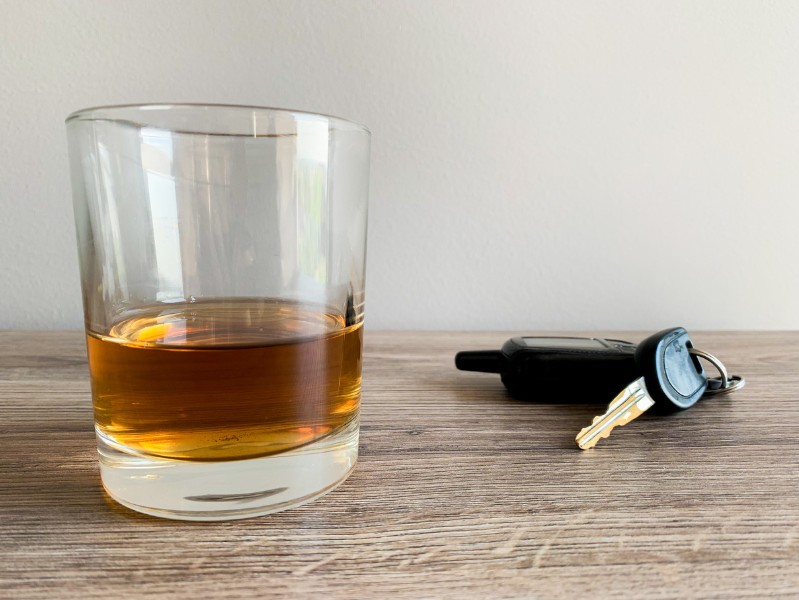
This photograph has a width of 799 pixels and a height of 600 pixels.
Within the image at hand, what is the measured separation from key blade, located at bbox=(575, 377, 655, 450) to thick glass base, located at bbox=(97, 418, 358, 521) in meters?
0.22

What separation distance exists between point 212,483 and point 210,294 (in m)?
0.10

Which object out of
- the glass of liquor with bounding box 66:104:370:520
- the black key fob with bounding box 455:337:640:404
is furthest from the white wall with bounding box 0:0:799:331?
the glass of liquor with bounding box 66:104:370:520

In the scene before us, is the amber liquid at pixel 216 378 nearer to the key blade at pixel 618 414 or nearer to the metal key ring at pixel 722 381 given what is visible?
the key blade at pixel 618 414

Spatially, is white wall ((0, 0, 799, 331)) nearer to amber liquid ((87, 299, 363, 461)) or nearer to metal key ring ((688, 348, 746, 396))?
metal key ring ((688, 348, 746, 396))

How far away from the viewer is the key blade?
426 millimetres

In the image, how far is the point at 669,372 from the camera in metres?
0.50

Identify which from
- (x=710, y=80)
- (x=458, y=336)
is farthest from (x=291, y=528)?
(x=710, y=80)

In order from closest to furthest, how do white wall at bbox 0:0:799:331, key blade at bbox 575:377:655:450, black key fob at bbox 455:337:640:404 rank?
key blade at bbox 575:377:655:450 < black key fob at bbox 455:337:640:404 < white wall at bbox 0:0:799:331

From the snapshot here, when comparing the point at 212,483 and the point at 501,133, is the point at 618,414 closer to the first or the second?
the point at 212,483

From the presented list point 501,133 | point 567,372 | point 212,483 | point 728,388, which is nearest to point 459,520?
point 212,483

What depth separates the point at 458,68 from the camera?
816 millimetres

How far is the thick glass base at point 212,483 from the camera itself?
11.3 inches

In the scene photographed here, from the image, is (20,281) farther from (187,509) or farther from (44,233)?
(187,509)

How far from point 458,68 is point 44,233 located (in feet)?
2.08
